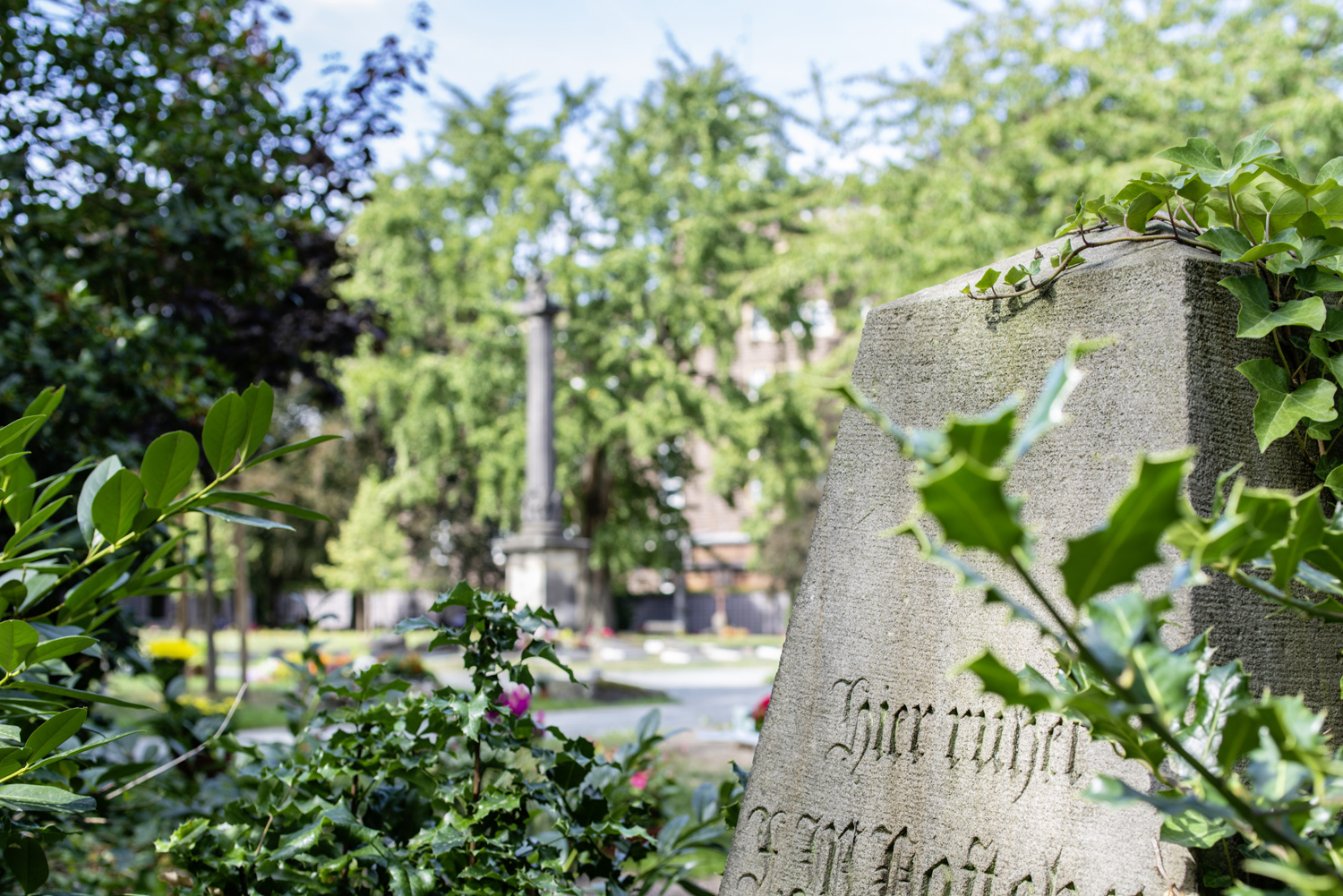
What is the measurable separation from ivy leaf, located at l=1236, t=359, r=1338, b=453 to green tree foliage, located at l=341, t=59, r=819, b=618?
20122 millimetres

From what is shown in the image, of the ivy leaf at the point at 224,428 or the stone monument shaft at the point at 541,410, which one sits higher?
the stone monument shaft at the point at 541,410

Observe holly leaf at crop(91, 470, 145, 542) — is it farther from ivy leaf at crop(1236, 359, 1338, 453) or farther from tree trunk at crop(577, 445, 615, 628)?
tree trunk at crop(577, 445, 615, 628)

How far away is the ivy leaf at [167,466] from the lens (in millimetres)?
1398

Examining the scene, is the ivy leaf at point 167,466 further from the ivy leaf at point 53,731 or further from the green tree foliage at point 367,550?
the green tree foliage at point 367,550

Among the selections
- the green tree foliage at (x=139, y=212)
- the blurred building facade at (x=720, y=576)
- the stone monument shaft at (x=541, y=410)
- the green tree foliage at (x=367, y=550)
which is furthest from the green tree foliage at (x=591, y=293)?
the green tree foliage at (x=139, y=212)

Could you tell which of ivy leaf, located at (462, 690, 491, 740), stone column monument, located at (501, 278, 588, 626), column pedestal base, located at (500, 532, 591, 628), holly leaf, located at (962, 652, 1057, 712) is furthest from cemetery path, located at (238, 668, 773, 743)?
holly leaf, located at (962, 652, 1057, 712)

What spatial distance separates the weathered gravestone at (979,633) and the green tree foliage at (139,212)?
260 centimetres

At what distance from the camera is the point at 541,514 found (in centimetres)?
1678

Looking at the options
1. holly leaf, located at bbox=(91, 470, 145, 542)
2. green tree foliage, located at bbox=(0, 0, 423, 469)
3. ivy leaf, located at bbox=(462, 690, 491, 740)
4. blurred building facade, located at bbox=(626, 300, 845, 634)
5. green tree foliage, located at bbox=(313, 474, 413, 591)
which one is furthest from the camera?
blurred building facade, located at bbox=(626, 300, 845, 634)

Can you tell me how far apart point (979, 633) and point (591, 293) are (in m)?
22.6

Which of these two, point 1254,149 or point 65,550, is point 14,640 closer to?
point 65,550

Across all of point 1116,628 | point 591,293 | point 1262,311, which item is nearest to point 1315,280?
point 1262,311

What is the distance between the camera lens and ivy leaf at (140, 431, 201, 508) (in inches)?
55.1

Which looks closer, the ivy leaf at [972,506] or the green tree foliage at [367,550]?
the ivy leaf at [972,506]
